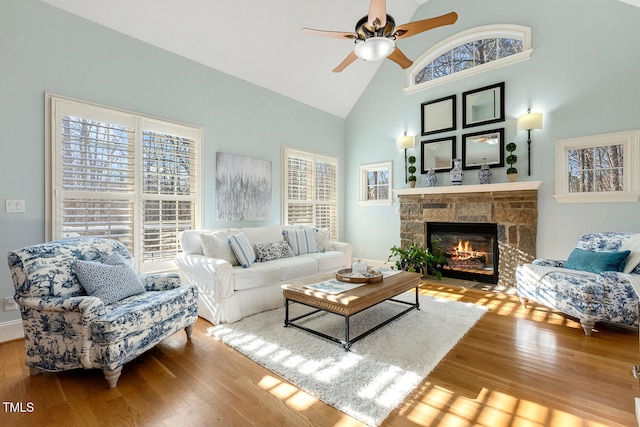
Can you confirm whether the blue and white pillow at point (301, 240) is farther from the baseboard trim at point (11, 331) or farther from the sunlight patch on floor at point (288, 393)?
the baseboard trim at point (11, 331)

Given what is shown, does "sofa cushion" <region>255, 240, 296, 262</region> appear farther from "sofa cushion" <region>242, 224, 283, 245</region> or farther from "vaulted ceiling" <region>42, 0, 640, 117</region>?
"vaulted ceiling" <region>42, 0, 640, 117</region>

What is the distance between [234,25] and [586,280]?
195 inches

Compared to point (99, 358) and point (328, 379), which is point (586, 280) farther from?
point (99, 358)

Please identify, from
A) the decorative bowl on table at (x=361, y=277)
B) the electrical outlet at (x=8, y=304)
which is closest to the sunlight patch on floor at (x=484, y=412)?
the decorative bowl on table at (x=361, y=277)

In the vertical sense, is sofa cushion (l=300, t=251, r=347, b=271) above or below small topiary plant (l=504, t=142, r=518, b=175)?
below

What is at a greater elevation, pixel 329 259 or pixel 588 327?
pixel 329 259

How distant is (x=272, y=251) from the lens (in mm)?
4094

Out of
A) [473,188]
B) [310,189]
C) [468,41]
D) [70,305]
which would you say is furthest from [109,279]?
[468,41]

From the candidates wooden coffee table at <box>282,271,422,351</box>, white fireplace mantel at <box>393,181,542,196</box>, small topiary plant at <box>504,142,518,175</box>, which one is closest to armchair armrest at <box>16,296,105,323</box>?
wooden coffee table at <box>282,271,422,351</box>

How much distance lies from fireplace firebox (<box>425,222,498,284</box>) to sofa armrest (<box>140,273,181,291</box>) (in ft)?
13.6

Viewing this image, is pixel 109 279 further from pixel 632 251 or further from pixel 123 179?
pixel 632 251

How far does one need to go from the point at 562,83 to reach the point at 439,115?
1.65m

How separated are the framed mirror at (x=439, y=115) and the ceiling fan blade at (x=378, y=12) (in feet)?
9.93

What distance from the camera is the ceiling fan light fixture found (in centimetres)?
250
